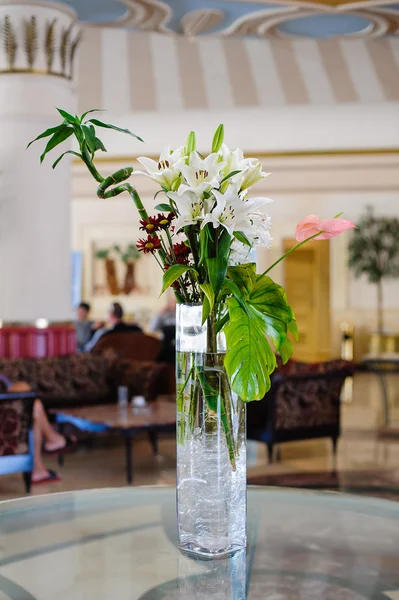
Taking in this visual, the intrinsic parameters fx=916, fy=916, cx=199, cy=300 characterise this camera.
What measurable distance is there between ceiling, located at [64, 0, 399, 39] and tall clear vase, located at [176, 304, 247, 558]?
23.3ft

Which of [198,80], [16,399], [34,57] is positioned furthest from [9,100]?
[198,80]

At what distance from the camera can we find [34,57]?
26.3ft

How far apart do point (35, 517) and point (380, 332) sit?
13.1m

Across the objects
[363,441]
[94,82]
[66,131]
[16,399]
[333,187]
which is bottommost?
[363,441]

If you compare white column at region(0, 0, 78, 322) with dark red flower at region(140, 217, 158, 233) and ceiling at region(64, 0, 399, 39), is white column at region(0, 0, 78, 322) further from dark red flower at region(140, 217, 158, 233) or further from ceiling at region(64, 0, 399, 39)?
dark red flower at region(140, 217, 158, 233)

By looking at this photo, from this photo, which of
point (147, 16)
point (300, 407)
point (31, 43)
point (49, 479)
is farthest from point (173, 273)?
point (147, 16)

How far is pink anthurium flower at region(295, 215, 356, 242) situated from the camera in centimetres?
183

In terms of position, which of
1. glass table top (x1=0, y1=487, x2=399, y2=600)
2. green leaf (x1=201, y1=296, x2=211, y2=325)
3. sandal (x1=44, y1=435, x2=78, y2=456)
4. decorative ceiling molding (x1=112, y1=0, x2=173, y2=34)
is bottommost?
sandal (x1=44, y1=435, x2=78, y2=456)

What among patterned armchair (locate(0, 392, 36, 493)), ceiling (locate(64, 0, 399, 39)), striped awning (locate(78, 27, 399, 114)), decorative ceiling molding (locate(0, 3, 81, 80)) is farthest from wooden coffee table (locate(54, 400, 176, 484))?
striped awning (locate(78, 27, 399, 114))

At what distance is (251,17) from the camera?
29.7 feet

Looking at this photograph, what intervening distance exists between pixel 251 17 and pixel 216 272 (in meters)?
7.81

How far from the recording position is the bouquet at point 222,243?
1.78 meters

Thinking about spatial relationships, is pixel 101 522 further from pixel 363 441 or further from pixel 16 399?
pixel 363 441

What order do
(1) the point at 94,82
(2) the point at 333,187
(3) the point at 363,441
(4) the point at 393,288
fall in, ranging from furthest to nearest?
1. (4) the point at 393,288
2. (2) the point at 333,187
3. (1) the point at 94,82
4. (3) the point at 363,441
